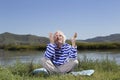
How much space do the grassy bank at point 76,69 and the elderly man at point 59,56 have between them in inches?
16.1

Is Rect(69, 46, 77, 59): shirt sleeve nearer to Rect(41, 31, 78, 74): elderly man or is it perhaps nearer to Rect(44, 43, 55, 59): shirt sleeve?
Rect(41, 31, 78, 74): elderly man

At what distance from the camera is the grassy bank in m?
9.41

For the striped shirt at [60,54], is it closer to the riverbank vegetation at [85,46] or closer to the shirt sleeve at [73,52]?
the shirt sleeve at [73,52]

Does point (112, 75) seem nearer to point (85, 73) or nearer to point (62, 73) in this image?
point (85, 73)

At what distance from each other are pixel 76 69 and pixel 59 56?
96 centimetres

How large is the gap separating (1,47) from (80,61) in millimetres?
25251

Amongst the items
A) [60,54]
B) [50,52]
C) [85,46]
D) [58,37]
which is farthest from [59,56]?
[85,46]

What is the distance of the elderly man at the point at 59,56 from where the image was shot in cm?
1048

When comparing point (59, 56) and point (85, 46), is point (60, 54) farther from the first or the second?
point (85, 46)

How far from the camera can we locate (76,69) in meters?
11.4

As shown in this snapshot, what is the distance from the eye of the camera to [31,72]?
418 inches

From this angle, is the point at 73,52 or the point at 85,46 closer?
the point at 73,52

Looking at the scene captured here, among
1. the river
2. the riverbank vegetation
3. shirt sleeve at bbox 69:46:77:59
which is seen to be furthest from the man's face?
the riverbank vegetation

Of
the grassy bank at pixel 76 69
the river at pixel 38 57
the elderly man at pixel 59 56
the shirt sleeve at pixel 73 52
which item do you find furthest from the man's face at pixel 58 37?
the river at pixel 38 57
